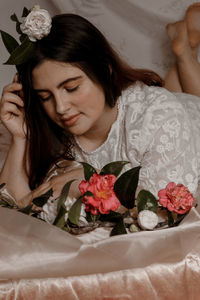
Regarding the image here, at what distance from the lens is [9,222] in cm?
105

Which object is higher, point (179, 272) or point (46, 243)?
point (46, 243)

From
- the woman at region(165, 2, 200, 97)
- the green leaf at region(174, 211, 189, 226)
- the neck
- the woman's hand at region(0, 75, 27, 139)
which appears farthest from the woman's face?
the woman at region(165, 2, 200, 97)

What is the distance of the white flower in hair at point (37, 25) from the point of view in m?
1.31

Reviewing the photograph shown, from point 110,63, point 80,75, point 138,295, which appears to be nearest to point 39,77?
point 80,75

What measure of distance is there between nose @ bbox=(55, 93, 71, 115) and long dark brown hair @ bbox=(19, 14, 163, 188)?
4.2 inches

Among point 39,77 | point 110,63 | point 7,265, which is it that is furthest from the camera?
point 110,63

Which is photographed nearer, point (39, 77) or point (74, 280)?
point (74, 280)

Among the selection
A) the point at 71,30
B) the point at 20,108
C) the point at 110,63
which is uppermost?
the point at 71,30

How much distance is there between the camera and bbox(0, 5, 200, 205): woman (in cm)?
133

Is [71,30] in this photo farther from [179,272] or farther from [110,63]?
[179,272]

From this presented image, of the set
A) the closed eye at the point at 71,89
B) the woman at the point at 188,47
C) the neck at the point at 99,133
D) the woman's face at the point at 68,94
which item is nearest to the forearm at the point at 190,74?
the woman at the point at 188,47

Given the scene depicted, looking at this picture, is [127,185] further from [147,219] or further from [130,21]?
[130,21]

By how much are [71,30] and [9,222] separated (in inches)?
24.2

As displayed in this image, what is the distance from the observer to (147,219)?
42.0 inches
